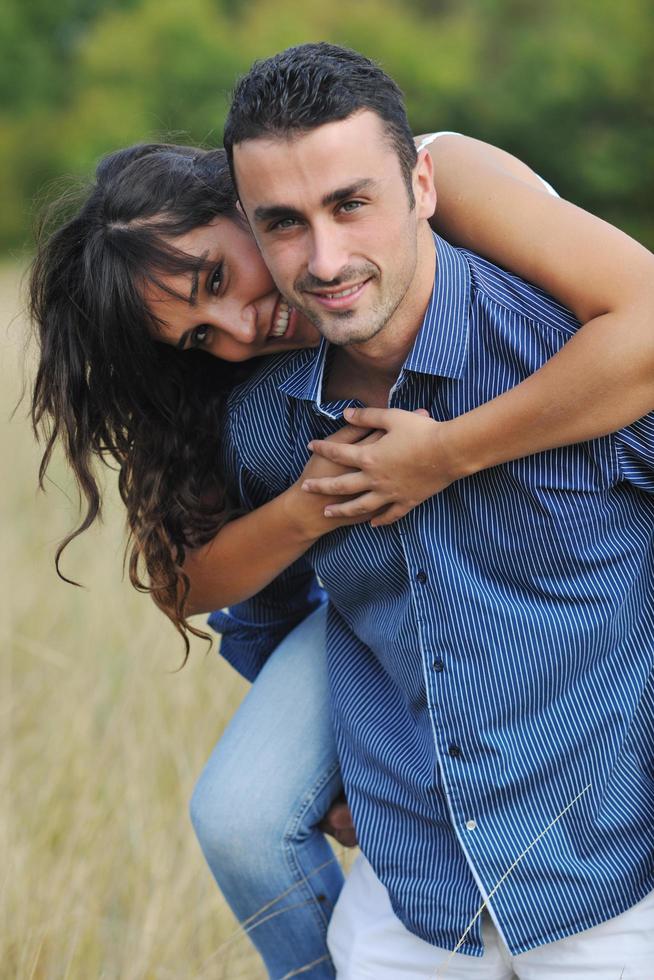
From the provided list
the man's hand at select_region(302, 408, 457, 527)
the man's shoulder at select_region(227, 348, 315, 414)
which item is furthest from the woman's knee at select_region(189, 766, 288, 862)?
the man's shoulder at select_region(227, 348, 315, 414)

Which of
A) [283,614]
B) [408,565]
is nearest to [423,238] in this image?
[408,565]

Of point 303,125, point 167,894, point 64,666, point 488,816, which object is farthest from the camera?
point 64,666

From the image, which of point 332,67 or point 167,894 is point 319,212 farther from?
point 167,894

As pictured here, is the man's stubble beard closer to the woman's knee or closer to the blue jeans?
the blue jeans

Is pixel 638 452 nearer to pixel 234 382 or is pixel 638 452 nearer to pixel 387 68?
pixel 234 382

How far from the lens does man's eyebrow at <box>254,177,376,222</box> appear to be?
7.42ft

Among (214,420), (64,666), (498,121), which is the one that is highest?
(214,420)

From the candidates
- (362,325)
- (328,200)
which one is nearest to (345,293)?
(362,325)

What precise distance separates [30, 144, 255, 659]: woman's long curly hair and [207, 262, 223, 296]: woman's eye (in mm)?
116

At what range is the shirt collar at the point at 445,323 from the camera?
238 centimetres

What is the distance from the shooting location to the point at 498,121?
1186 inches

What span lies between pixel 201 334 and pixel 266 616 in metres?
0.87

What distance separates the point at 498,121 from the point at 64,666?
27.5 m

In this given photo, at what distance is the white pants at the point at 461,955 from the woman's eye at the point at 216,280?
1.33 metres
